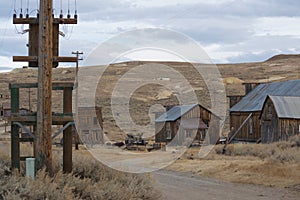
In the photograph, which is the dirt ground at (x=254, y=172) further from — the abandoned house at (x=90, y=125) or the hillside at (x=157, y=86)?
the hillside at (x=157, y=86)

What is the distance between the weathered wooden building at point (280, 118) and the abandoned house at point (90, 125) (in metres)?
18.1

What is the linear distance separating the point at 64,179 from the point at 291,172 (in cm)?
968

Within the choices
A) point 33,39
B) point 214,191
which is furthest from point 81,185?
point 214,191

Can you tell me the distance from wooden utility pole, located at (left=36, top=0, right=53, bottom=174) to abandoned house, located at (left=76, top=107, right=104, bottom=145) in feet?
124

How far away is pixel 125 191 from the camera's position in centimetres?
1055

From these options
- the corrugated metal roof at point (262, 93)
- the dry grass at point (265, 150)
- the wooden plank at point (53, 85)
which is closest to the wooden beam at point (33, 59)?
the wooden plank at point (53, 85)

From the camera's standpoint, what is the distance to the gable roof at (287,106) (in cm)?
3359

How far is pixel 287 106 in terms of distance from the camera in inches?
1350

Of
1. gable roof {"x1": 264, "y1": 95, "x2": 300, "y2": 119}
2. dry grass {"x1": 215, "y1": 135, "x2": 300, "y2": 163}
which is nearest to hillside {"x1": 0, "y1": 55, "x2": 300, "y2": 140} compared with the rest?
gable roof {"x1": 264, "y1": 95, "x2": 300, "y2": 119}

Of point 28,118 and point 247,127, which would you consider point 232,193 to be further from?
point 247,127

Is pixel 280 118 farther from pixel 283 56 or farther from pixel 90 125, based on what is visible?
pixel 283 56

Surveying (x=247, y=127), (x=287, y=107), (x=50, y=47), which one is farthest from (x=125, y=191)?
(x=247, y=127)

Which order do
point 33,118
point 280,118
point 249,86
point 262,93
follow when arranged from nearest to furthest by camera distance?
1. point 33,118
2. point 280,118
3. point 262,93
4. point 249,86

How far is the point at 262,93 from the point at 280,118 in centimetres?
872
